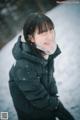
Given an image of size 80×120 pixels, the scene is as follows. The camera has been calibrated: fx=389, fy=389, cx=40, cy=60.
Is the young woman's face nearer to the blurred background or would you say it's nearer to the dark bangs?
the dark bangs

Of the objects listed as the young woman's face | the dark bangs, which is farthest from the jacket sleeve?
the dark bangs

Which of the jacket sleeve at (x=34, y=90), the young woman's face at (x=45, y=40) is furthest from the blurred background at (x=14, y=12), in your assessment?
the jacket sleeve at (x=34, y=90)

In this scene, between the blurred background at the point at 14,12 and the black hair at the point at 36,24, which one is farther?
the blurred background at the point at 14,12

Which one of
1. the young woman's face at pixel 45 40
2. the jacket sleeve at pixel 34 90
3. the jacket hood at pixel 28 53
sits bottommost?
the jacket sleeve at pixel 34 90

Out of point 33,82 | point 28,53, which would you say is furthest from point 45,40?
point 33,82

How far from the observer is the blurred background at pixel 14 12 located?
2.79 meters

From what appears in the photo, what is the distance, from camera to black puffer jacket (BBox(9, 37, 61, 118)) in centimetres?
270

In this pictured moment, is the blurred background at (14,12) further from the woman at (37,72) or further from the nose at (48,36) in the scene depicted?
the nose at (48,36)

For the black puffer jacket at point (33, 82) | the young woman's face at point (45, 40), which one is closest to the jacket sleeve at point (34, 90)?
the black puffer jacket at point (33, 82)

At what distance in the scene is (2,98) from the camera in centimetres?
286

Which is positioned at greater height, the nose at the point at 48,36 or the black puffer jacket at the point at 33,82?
the nose at the point at 48,36

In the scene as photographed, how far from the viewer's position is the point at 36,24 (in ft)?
8.79

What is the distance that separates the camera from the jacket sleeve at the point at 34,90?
269 cm

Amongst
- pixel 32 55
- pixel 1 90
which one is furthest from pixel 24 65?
pixel 1 90
